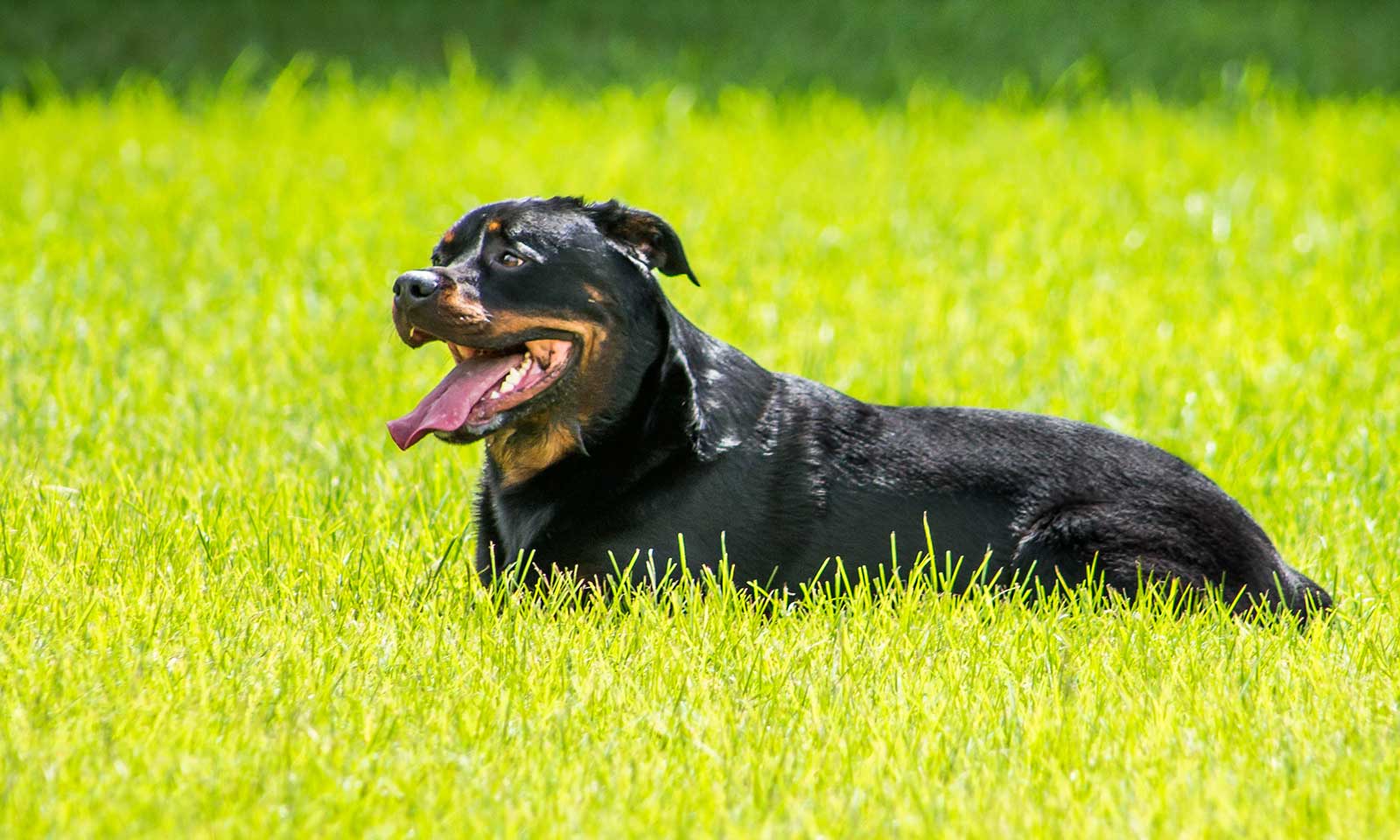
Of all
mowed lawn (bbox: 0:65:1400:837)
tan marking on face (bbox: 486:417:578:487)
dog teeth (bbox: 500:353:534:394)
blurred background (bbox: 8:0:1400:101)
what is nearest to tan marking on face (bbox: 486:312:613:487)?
tan marking on face (bbox: 486:417:578:487)

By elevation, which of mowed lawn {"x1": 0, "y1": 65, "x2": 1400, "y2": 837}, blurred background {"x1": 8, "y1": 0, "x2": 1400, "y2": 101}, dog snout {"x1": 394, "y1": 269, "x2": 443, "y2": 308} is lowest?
mowed lawn {"x1": 0, "y1": 65, "x2": 1400, "y2": 837}

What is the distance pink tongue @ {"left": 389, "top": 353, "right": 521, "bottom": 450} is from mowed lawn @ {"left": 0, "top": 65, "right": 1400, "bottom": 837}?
16.3 inches

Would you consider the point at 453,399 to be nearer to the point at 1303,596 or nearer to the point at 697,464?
the point at 697,464

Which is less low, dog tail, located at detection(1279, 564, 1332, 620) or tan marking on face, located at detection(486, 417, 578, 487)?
tan marking on face, located at detection(486, 417, 578, 487)

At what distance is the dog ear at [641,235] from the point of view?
15.0ft

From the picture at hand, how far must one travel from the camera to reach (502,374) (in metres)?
4.41

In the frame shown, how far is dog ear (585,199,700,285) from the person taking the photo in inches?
180

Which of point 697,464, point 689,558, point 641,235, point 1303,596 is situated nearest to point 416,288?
point 641,235

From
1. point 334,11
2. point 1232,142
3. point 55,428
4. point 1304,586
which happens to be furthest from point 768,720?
Answer: point 334,11

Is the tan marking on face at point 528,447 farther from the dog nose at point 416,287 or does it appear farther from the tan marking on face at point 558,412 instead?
the dog nose at point 416,287

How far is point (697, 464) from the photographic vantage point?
177 inches

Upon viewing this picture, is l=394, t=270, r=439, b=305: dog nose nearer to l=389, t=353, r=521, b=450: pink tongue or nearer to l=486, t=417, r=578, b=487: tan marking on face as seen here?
→ l=389, t=353, r=521, b=450: pink tongue

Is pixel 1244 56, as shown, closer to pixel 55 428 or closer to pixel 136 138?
pixel 136 138

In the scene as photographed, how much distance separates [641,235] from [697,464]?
25.6 inches
